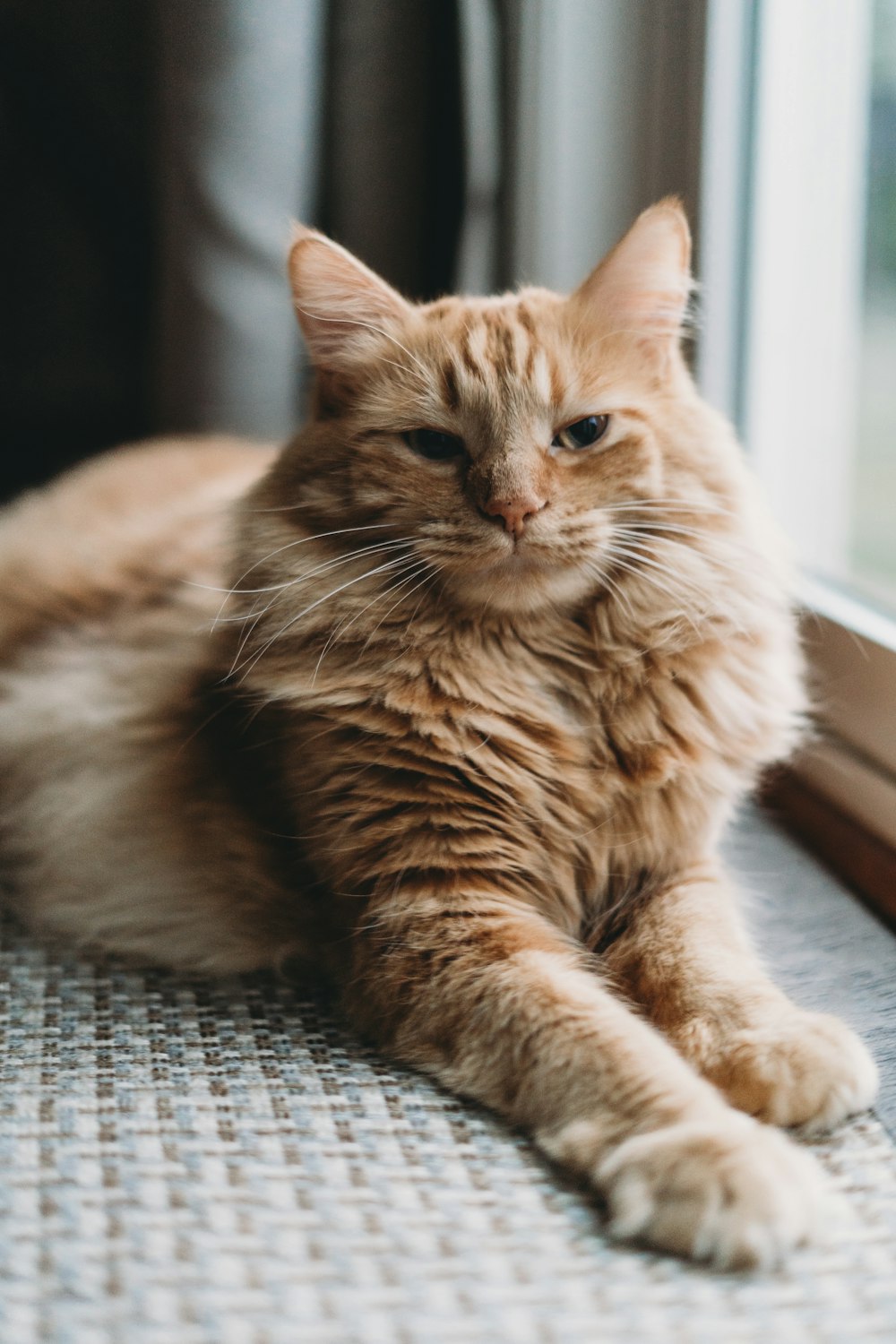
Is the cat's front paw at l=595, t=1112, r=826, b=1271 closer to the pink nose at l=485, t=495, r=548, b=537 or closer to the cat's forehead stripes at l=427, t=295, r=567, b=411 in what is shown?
the pink nose at l=485, t=495, r=548, b=537

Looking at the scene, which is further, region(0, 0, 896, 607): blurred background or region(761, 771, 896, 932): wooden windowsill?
region(0, 0, 896, 607): blurred background

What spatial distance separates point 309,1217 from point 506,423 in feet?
2.48

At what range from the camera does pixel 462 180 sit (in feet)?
6.86

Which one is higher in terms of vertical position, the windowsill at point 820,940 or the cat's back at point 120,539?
the cat's back at point 120,539

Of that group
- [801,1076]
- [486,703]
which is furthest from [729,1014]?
[486,703]

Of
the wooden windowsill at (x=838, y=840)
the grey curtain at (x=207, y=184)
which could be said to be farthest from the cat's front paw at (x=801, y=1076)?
the grey curtain at (x=207, y=184)

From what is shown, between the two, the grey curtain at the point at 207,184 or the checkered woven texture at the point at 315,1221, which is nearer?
the checkered woven texture at the point at 315,1221

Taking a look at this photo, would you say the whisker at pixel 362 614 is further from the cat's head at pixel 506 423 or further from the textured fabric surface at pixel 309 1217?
the textured fabric surface at pixel 309 1217

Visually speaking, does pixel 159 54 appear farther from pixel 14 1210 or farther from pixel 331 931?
pixel 14 1210

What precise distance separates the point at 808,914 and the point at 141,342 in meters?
1.68

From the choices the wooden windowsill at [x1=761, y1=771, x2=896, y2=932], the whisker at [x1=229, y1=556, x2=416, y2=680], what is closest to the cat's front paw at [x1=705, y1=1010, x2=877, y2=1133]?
the wooden windowsill at [x1=761, y1=771, x2=896, y2=932]

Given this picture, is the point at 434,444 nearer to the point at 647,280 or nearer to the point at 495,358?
the point at 495,358

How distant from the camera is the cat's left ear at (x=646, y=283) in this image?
127 centimetres

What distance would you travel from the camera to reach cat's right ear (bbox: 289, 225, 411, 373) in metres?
1.30
